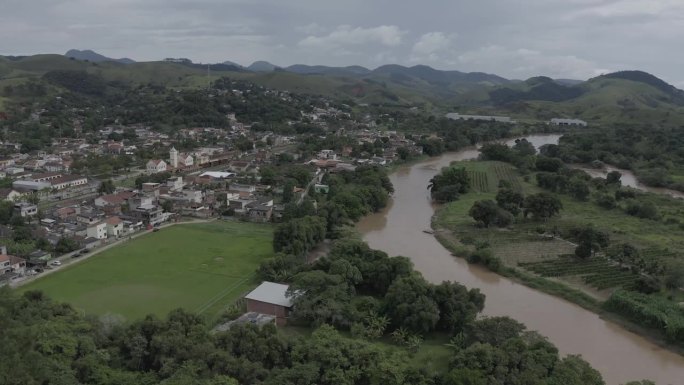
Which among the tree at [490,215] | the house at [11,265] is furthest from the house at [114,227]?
the tree at [490,215]

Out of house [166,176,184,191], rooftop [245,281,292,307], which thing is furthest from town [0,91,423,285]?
rooftop [245,281,292,307]

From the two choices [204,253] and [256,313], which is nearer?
[256,313]

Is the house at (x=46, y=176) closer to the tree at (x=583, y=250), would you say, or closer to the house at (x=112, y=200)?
the house at (x=112, y=200)

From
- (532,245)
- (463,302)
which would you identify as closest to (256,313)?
(463,302)

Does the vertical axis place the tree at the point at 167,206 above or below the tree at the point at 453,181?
below

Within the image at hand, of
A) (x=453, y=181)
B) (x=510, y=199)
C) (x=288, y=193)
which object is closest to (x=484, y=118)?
(x=453, y=181)

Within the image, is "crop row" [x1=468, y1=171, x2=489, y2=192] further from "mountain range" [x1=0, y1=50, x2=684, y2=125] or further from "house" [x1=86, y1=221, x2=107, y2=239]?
"mountain range" [x1=0, y1=50, x2=684, y2=125]

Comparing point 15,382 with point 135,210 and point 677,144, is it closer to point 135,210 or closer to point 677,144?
point 135,210
